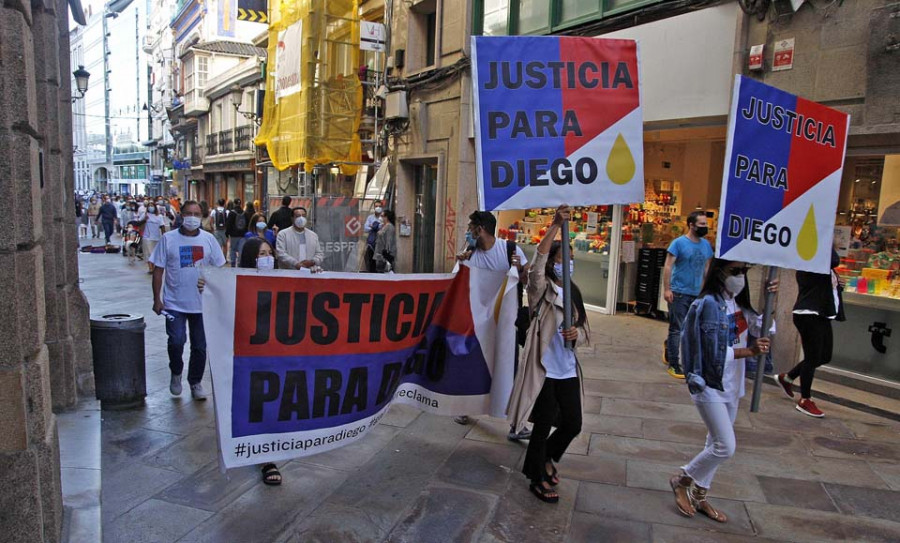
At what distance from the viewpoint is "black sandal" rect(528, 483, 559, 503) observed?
421 cm

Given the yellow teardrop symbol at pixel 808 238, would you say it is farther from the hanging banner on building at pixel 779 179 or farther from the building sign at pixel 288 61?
the building sign at pixel 288 61

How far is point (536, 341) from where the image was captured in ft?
14.1

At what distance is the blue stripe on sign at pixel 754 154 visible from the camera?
3.96m

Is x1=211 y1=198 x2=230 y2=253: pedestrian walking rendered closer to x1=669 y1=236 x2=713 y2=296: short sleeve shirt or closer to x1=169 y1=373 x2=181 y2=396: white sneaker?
x1=169 y1=373 x2=181 y2=396: white sneaker

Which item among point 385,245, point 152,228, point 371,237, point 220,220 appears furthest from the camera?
point 220,220

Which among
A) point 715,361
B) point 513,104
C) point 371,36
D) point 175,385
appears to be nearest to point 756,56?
point 513,104

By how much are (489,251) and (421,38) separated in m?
11.2


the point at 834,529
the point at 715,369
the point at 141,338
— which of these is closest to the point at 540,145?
the point at 715,369

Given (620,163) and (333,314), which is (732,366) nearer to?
(620,163)

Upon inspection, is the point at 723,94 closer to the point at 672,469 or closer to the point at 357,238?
the point at 672,469

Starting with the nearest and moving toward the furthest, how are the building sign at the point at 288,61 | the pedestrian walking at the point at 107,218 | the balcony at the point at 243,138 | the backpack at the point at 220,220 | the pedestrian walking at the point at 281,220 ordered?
the pedestrian walking at the point at 281,220
the building sign at the point at 288,61
the backpack at the point at 220,220
the pedestrian walking at the point at 107,218
the balcony at the point at 243,138

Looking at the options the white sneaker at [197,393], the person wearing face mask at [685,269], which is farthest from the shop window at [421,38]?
the white sneaker at [197,393]

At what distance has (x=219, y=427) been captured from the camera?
145 inches

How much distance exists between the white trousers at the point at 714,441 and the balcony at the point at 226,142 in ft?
106
